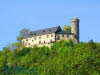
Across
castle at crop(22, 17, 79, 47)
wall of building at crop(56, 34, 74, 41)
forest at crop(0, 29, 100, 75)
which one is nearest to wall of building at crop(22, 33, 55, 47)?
castle at crop(22, 17, 79, 47)

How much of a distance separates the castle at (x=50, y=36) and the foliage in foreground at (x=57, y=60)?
205 inches

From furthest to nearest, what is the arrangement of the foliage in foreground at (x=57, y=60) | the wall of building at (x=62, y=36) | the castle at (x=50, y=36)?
the castle at (x=50, y=36), the wall of building at (x=62, y=36), the foliage in foreground at (x=57, y=60)

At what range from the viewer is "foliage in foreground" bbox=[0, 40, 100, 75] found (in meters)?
45.5

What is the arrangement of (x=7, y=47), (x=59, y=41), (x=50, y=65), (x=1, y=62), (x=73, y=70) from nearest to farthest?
(x=73, y=70), (x=50, y=65), (x=1, y=62), (x=59, y=41), (x=7, y=47)

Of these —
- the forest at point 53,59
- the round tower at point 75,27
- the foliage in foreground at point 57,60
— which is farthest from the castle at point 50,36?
the foliage in foreground at point 57,60

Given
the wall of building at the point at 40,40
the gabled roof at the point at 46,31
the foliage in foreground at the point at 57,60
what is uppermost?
the gabled roof at the point at 46,31

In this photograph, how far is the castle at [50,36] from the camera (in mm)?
117606

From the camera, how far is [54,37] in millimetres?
117750

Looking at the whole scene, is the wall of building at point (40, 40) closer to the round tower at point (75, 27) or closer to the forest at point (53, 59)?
the forest at point (53, 59)

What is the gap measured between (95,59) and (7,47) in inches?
3119

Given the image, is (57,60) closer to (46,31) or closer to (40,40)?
(40,40)

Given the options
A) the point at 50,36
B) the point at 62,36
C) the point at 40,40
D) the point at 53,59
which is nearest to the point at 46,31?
the point at 40,40

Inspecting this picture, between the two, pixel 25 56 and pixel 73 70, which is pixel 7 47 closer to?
pixel 25 56

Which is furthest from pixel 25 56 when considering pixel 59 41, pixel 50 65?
pixel 50 65
